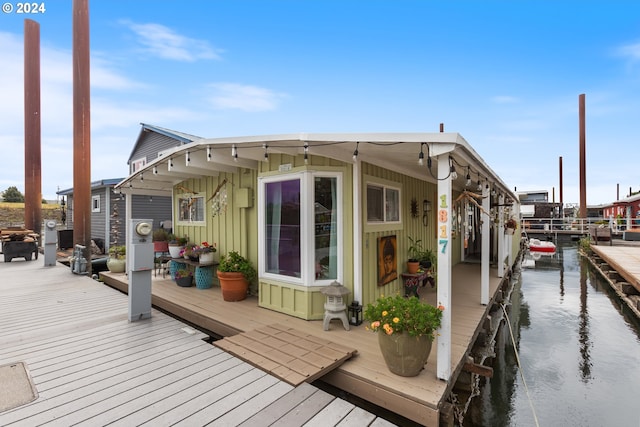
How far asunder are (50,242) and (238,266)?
21.8ft

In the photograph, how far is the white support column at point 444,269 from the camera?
2594 mm

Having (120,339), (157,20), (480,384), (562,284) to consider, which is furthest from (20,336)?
(562,284)

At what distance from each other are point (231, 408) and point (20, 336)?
3034 millimetres

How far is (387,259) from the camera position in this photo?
4566 mm

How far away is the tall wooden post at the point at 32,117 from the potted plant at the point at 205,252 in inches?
410

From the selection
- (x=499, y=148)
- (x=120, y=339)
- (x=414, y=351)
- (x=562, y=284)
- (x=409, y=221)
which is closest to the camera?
(x=414, y=351)

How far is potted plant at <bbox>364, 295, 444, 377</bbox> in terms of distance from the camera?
252 centimetres

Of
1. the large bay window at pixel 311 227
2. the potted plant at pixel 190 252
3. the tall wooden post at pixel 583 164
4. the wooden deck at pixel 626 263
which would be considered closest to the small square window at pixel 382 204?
the large bay window at pixel 311 227

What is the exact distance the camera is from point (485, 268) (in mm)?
4879

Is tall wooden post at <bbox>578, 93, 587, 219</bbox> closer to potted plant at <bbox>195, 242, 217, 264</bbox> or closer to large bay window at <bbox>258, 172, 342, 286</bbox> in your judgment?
large bay window at <bbox>258, 172, 342, 286</bbox>

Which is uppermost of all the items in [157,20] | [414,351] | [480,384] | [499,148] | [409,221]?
[157,20]

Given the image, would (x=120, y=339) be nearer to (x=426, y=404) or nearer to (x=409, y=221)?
(x=426, y=404)

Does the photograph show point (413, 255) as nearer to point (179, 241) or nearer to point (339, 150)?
point (339, 150)

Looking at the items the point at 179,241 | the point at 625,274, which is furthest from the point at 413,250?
the point at 625,274
